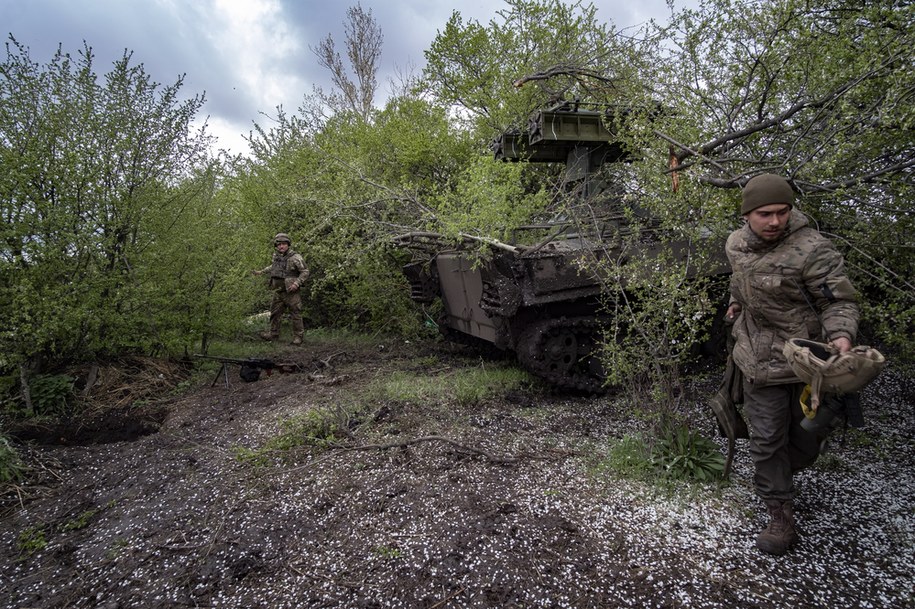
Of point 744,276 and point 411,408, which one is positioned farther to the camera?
point 411,408

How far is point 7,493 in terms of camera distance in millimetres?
3791

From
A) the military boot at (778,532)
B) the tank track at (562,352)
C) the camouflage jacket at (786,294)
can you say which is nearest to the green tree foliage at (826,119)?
the camouflage jacket at (786,294)

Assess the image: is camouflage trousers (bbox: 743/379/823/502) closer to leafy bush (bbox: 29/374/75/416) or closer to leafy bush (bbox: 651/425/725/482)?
leafy bush (bbox: 651/425/725/482)

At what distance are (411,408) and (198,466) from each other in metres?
1.79

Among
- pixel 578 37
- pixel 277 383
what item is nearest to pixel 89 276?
pixel 277 383

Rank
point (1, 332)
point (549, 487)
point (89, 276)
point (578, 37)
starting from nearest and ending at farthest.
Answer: point (549, 487) < point (1, 332) < point (89, 276) < point (578, 37)

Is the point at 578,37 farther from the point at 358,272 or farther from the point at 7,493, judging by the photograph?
the point at 7,493

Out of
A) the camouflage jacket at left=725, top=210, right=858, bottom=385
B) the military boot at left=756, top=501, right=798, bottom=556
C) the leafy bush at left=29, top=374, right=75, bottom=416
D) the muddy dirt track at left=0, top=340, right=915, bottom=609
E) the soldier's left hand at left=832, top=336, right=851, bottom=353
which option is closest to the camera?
the soldier's left hand at left=832, top=336, right=851, bottom=353

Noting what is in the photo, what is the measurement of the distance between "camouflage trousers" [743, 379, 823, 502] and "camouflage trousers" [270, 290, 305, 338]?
24.8ft

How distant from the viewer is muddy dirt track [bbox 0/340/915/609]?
2.42m

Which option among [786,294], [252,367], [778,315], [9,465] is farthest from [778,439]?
[252,367]

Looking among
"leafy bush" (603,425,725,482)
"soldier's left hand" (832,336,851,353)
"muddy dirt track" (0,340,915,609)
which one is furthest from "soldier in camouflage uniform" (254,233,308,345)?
"soldier's left hand" (832,336,851,353)

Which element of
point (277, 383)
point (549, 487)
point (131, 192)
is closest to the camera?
point (549, 487)

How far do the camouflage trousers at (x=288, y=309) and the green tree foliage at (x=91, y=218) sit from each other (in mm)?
2505
